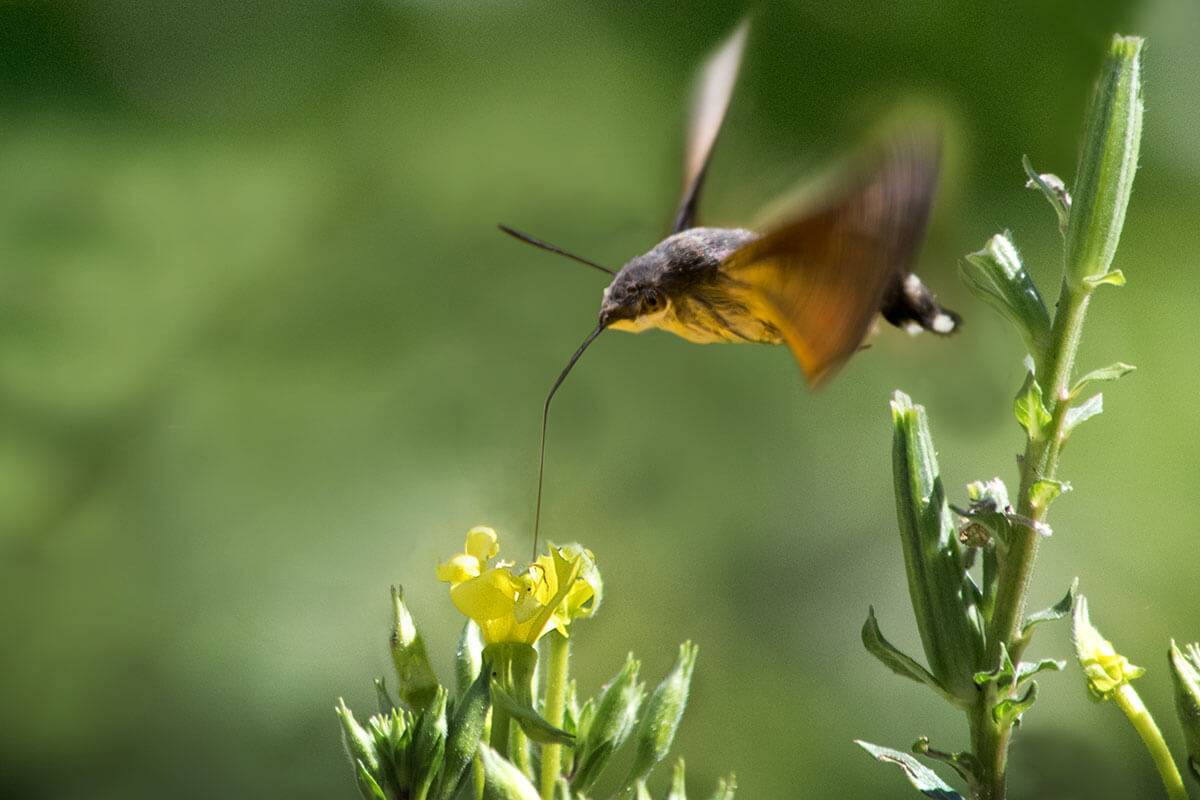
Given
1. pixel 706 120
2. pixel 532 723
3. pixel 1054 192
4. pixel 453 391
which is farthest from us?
pixel 453 391

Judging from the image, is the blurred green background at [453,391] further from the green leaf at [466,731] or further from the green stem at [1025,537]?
the green stem at [1025,537]

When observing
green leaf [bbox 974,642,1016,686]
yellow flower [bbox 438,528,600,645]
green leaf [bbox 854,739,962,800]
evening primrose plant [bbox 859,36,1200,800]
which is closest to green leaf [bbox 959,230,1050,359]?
evening primrose plant [bbox 859,36,1200,800]

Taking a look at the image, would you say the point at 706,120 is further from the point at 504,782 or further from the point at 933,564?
the point at 504,782

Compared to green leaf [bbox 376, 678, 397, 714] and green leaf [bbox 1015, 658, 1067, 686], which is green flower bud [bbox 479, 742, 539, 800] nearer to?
green leaf [bbox 376, 678, 397, 714]

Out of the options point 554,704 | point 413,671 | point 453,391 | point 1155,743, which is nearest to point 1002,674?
point 1155,743

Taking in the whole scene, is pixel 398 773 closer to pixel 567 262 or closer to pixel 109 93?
pixel 567 262

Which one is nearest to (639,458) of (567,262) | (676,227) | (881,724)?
(567,262)

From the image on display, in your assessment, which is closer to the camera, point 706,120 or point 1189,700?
point 1189,700

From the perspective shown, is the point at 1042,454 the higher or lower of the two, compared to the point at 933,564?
higher
